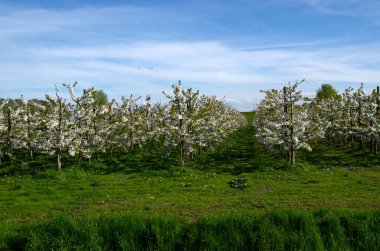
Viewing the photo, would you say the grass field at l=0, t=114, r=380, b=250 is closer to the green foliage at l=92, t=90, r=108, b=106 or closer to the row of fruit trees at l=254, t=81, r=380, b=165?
the row of fruit trees at l=254, t=81, r=380, b=165

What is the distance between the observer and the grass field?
11648 mm

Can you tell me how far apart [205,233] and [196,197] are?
277 inches

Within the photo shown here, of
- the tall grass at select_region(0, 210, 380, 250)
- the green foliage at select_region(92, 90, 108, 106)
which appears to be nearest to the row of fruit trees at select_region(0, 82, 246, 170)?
the green foliage at select_region(92, 90, 108, 106)

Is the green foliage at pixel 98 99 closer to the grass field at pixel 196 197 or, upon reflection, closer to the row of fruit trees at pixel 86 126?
the row of fruit trees at pixel 86 126

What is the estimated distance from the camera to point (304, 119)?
102 ft

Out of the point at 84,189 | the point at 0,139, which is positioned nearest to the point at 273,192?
the point at 84,189

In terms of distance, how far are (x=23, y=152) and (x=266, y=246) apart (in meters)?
34.2

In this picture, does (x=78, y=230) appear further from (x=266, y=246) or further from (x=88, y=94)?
(x=88, y=94)

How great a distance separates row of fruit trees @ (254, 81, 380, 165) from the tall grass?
16468 millimetres

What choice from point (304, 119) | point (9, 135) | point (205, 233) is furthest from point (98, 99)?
point (205, 233)

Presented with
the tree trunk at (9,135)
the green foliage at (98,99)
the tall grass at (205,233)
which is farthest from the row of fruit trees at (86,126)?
the tall grass at (205,233)

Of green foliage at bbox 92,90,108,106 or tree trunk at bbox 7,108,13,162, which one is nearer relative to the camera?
tree trunk at bbox 7,108,13,162

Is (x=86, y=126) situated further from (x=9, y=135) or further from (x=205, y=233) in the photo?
(x=205, y=233)

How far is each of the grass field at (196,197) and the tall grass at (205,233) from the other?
1.7 inches
